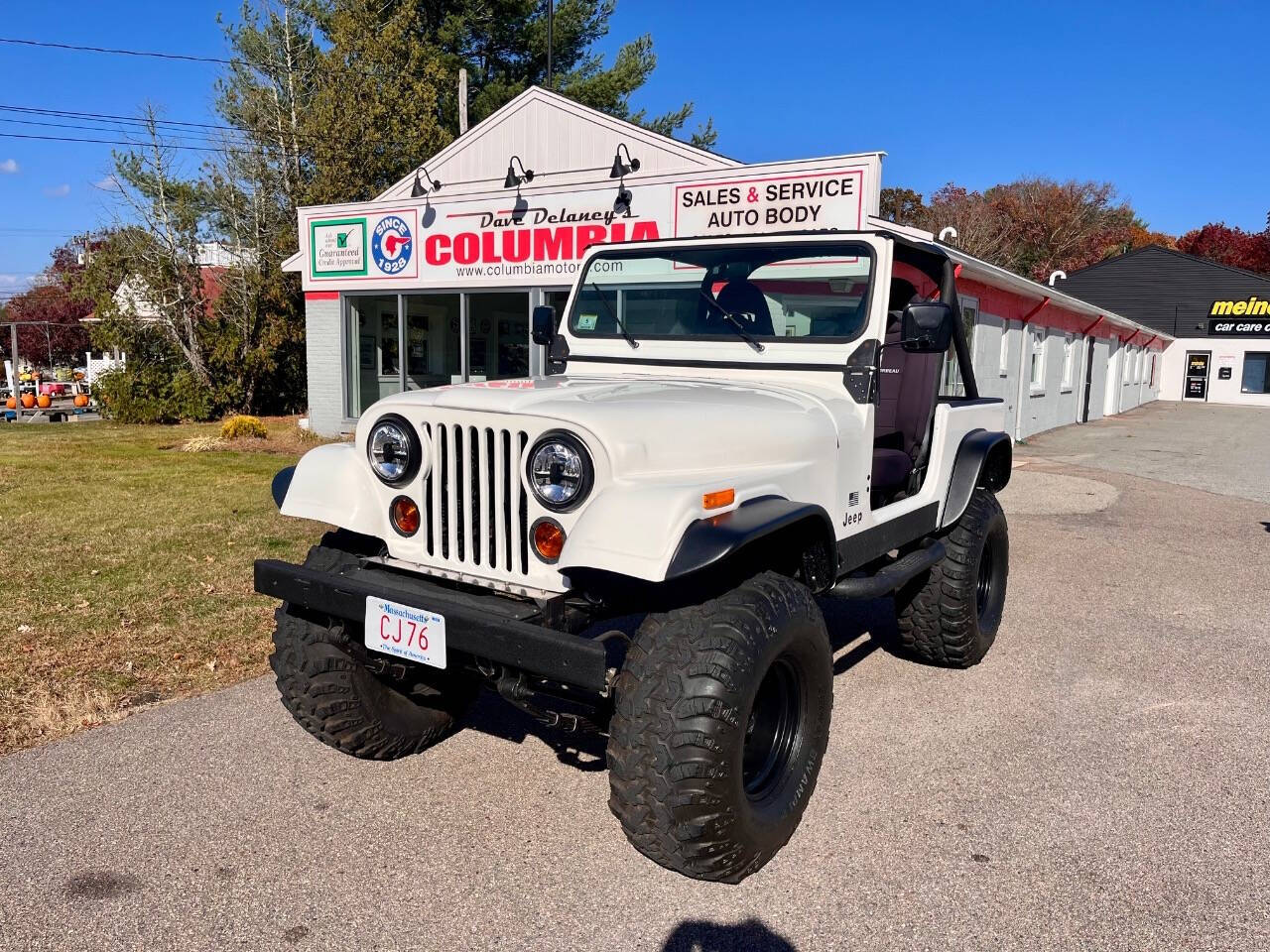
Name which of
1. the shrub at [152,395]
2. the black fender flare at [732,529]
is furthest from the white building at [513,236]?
the black fender flare at [732,529]

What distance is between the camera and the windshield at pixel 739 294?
402 centimetres

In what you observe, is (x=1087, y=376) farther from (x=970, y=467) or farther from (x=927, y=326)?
(x=927, y=326)

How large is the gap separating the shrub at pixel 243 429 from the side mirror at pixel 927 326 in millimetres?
12975

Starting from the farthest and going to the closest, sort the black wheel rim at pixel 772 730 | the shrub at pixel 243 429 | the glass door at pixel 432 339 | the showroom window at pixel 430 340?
the glass door at pixel 432 339 → the shrub at pixel 243 429 → the showroom window at pixel 430 340 → the black wheel rim at pixel 772 730

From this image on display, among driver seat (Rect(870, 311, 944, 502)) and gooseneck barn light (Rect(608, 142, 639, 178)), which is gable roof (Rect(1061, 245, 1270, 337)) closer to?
gooseneck barn light (Rect(608, 142, 639, 178))

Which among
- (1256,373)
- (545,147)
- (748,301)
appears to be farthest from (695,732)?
(1256,373)

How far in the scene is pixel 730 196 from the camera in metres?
11.7

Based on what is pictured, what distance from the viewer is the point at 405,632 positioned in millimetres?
2889

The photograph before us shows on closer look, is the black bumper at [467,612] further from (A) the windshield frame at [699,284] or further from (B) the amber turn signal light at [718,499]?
(A) the windshield frame at [699,284]

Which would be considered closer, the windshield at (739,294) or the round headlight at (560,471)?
the round headlight at (560,471)

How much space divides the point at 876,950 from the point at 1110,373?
2847 cm

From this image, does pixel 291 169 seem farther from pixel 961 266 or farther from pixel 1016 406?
pixel 1016 406

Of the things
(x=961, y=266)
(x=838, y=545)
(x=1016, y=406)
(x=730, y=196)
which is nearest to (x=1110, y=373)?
(x=1016, y=406)

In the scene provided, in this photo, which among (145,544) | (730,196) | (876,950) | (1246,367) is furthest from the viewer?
(1246,367)
